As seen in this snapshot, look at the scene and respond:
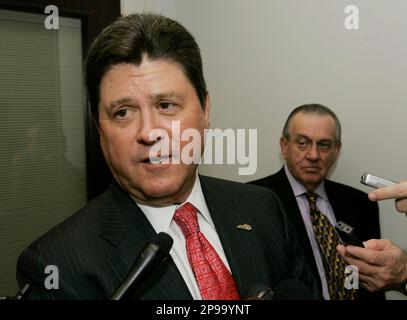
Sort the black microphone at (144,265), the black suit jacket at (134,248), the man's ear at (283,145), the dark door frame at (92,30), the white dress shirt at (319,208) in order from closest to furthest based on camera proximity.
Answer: the black microphone at (144,265)
the black suit jacket at (134,248)
the white dress shirt at (319,208)
the man's ear at (283,145)
the dark door frame at (92,30)

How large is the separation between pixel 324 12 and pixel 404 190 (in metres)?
0.78

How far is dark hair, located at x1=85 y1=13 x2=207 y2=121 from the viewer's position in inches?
29.6

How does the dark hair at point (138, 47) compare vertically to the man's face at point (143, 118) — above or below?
above

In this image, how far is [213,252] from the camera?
82 cm

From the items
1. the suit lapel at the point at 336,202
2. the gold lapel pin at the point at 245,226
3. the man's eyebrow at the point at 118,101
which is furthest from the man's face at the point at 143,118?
the suit lapel at the point at 336,202

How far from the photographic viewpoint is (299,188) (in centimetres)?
124

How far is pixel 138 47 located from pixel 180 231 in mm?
372

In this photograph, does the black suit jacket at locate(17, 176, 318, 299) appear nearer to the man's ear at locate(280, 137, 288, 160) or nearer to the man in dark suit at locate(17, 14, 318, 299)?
the man in dark suit at locate(17, 14, 318, 299)

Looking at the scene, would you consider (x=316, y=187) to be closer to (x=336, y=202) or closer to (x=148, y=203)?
(x=336, y=202)

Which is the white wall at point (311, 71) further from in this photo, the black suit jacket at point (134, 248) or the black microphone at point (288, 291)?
the black microphone at point (288, 291)

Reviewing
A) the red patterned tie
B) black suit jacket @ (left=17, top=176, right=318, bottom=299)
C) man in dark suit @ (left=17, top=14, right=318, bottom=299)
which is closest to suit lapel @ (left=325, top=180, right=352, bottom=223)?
black suit jacket @ (left=17, top=176, right=318, bottom=299)

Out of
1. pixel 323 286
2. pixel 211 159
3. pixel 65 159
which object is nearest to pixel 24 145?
pixel 65 159

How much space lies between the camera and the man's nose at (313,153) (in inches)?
48.2
